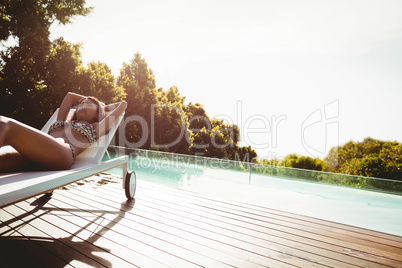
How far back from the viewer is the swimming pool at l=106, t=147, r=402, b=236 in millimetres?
3211

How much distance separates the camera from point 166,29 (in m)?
16.4

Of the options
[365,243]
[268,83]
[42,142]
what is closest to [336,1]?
[365,243]

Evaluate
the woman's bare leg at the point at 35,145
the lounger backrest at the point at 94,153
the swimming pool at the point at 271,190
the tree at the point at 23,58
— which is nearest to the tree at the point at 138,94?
the tree at the point at 23,58

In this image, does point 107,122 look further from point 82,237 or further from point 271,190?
point 271,190

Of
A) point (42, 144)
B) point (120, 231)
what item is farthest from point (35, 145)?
point (120, 231)

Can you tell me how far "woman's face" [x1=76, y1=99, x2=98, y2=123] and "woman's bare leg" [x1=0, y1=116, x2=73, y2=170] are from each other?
92 cm

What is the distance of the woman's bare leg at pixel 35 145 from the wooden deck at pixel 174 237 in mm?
636

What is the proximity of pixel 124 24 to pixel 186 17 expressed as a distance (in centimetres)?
404

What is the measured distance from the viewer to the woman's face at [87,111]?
2811 millimetres

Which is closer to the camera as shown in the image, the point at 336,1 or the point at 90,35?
the point at 336,1

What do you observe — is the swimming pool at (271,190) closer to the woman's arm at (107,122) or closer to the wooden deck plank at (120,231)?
the wooden deck plank at (120,231)

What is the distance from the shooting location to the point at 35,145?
172 centimetres

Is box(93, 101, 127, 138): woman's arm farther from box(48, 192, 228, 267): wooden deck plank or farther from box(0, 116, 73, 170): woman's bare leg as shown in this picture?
box(48, 192, 228, 267): wooden deck plank

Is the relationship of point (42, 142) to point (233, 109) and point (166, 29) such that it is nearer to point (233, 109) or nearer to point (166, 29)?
point (166, 29)
